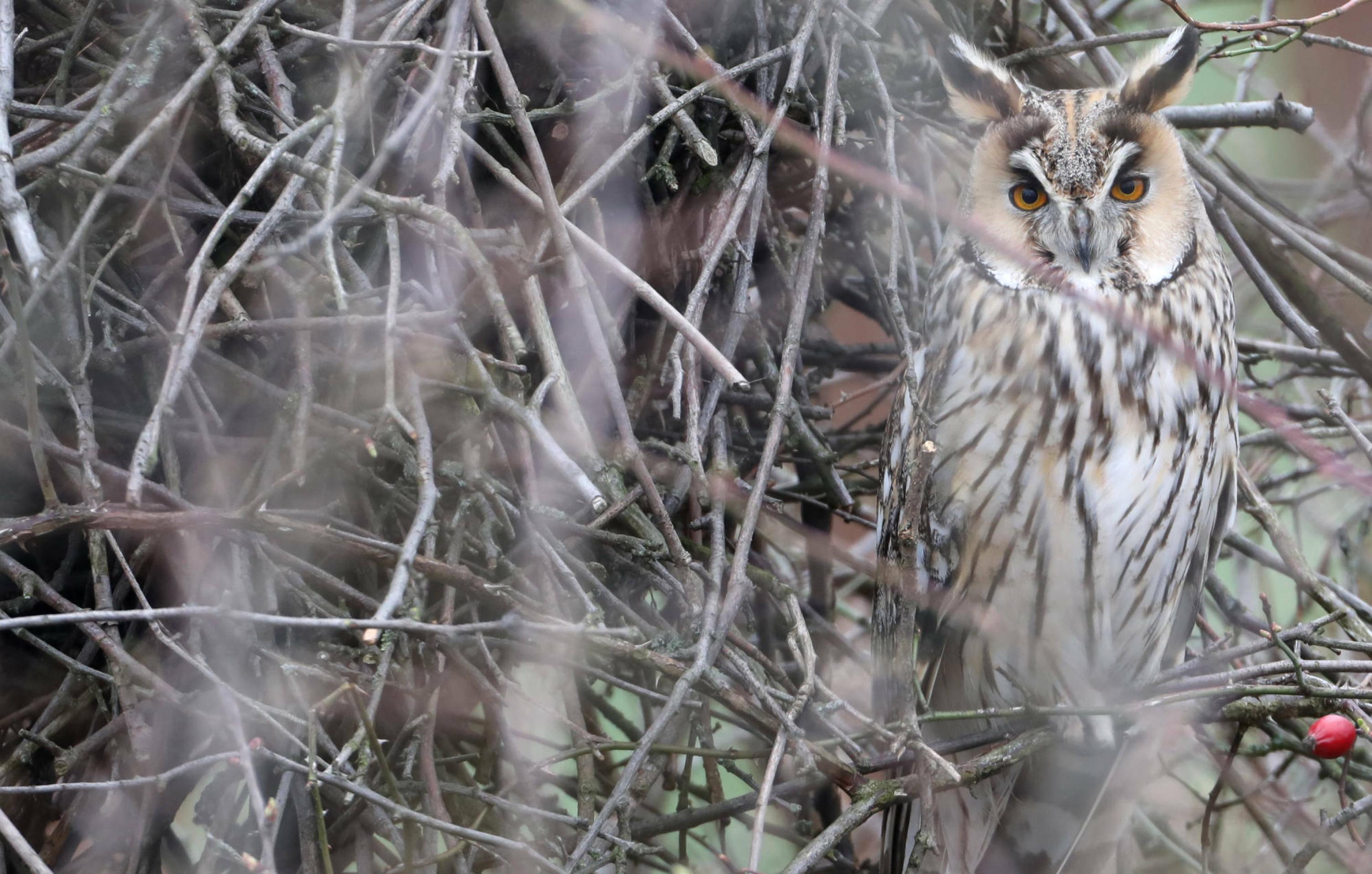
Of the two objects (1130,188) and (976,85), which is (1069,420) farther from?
(976,85)

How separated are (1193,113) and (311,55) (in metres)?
1.31

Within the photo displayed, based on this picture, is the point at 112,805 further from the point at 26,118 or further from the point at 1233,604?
the point at 1233,604

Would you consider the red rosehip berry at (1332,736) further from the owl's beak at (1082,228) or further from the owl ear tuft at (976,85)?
the owl ear tuft at (976,85)

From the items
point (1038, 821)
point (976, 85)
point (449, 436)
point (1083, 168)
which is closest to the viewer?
point (449, 436)

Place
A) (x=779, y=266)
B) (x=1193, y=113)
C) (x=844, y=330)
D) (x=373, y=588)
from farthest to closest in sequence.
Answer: (x=844, y=330) → (x=1193, y=113) → (x=779, y=266) → (x=373, y=588)

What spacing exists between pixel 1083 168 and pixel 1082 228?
8 centimetres

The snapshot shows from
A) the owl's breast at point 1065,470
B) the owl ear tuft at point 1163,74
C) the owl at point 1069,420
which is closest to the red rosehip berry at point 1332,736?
the owl at point 1069,420

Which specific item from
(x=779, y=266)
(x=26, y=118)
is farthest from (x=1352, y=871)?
(x=26, y=118)

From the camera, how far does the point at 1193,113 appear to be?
1.82 meters

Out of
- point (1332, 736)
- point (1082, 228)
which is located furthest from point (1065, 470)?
point (1332, 736)

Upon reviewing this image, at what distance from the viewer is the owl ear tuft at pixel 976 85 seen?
173 cm

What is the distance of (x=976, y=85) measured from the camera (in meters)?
1.77

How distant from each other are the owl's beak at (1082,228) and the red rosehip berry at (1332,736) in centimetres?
72

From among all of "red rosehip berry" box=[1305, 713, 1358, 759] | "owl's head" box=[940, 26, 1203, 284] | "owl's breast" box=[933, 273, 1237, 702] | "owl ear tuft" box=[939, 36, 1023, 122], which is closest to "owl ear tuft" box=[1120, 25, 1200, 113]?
"owl's head" box=[940, 26, 1203, 284]
